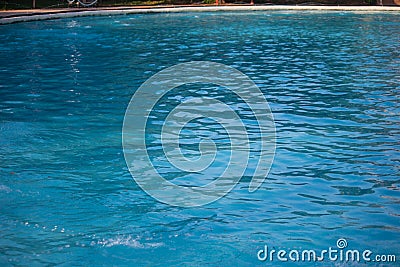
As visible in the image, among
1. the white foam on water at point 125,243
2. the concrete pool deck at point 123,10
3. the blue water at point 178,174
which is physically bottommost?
the white foam on water at point 125,243

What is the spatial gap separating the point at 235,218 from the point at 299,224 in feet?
2.14

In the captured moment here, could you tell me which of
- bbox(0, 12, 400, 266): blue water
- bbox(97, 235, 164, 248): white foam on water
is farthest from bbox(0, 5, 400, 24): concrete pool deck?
bbox(97, 235, 164, 248): white foam on water

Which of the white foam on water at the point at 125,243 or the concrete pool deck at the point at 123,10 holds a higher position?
the concrete pool deck at the point at 123,10

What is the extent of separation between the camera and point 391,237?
587 centimetres

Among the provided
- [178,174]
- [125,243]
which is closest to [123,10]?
[178,174]

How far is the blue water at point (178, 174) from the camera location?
19.2 feet

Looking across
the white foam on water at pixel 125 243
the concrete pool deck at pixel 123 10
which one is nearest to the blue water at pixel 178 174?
the white foam on water at pixel 125 243

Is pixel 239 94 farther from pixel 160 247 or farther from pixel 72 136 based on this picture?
pixel 160 247

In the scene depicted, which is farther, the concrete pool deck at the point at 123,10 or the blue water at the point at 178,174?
the concrete pool deck at the point at 123,10

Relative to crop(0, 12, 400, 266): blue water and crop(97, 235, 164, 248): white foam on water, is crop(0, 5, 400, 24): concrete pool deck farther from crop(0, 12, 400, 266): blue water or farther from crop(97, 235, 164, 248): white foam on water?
crop(97, 235, 164, 248): white foam on water

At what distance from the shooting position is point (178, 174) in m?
7.68

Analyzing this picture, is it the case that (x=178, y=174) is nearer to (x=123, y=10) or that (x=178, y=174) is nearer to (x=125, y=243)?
(x=125, y=243)

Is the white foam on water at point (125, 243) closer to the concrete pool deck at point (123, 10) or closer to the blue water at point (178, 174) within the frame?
the blue water at point (178, 174)

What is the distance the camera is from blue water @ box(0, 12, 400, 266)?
585cm
